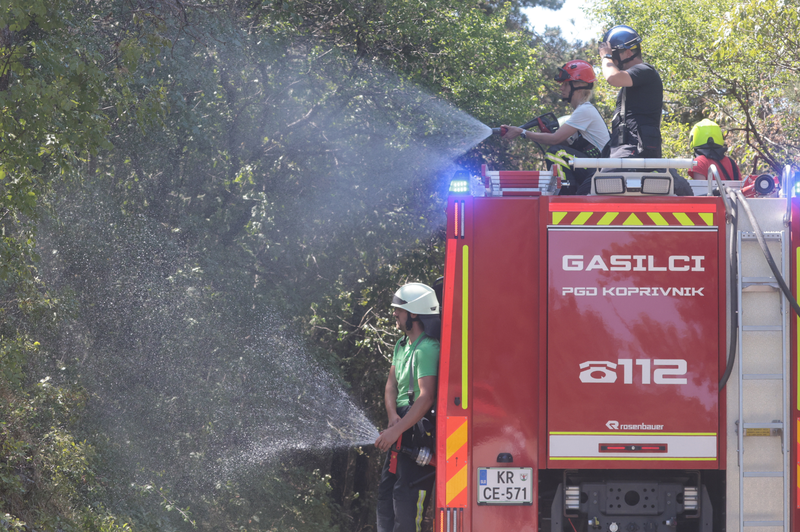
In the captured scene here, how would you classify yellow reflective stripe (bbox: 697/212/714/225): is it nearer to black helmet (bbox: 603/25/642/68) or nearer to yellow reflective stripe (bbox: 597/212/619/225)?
yellow reflective stripe (bbox: 597/212/619/225)

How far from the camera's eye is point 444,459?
377 centimetres

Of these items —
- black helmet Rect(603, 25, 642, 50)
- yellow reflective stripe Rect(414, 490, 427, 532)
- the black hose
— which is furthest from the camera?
black helmet Rect(603, 25, 642, 50)

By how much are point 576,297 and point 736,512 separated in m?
1.26

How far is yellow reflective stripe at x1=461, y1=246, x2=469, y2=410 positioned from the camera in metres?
3.75

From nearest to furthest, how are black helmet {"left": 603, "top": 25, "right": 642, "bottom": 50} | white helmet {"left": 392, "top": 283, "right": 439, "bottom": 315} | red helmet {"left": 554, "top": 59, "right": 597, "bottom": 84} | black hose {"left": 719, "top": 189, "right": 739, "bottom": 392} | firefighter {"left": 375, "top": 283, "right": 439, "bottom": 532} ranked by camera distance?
black hose {"left": 719, "top": 189, "right": 739, "bottom": 392}, firefighter {"left": 375, "top": 283, "right": 439, "bottom": 532}, white helmet {"left": 392, "top": 283, "right": 439, "bottom": 315}, black helmet {"left": 603, "top": 25, "right": 642, "bottom": 50}, red helmet {"left": 554, "top": 59, "right": 597, "bottom": 84}

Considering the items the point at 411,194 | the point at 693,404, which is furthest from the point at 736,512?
the point at 411,194

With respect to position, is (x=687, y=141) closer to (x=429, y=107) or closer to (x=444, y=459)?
(x=429, y=107)

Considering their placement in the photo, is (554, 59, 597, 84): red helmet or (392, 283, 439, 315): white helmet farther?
(554, 59, 597, 84): red helmet

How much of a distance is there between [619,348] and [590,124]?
2.32m

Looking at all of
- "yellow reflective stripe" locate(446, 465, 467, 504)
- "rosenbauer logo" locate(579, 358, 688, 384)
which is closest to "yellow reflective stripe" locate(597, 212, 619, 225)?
"rosenbauer logo" locate(579, 358, 688, 384)

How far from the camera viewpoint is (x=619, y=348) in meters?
3.71

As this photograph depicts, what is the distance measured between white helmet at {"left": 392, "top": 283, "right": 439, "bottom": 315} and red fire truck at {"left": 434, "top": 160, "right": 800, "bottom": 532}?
2.67ft

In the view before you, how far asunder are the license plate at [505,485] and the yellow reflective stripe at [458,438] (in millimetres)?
148

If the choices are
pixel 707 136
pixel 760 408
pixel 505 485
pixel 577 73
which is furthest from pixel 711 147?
pixel 505 485
